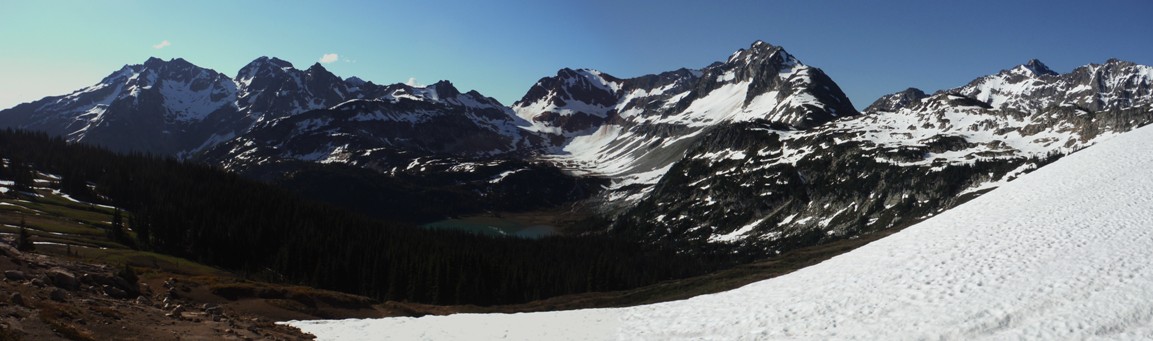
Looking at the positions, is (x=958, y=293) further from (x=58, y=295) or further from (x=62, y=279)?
(x=62, y=279)

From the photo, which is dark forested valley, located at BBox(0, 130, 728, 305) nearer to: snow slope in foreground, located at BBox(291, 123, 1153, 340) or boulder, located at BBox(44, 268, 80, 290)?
snow slope in foreground, located at BBox(291, 123, 1153, 340)

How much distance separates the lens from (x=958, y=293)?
88.8 ft

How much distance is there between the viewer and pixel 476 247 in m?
153

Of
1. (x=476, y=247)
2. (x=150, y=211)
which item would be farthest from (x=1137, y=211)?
(x=150, y=211)

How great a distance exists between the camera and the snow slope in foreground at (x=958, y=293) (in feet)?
78.3

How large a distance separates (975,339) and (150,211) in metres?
168

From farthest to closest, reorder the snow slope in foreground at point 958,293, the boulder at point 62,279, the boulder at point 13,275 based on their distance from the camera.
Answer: the boulder at point 62,279, the boulder at point 13,275, the snow slope in foreground at point 958,293

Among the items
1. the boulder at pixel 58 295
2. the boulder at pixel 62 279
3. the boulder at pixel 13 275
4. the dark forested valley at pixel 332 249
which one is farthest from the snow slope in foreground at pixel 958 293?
the dark forested valley at pixel 332 249

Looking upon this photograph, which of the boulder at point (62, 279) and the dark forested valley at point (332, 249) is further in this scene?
the dark forested valley at point (332, 249)

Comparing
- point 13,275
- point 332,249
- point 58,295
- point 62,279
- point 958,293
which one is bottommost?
point 332,249

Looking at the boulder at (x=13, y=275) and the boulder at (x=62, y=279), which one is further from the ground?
the boulder at (x=13, y=275)

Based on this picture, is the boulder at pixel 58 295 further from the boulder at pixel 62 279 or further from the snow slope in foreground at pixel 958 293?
the snow slope in foreground at pixel 958 293

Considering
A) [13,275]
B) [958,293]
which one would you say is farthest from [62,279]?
[958,293]

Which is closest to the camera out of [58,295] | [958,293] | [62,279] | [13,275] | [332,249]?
[958,293]
